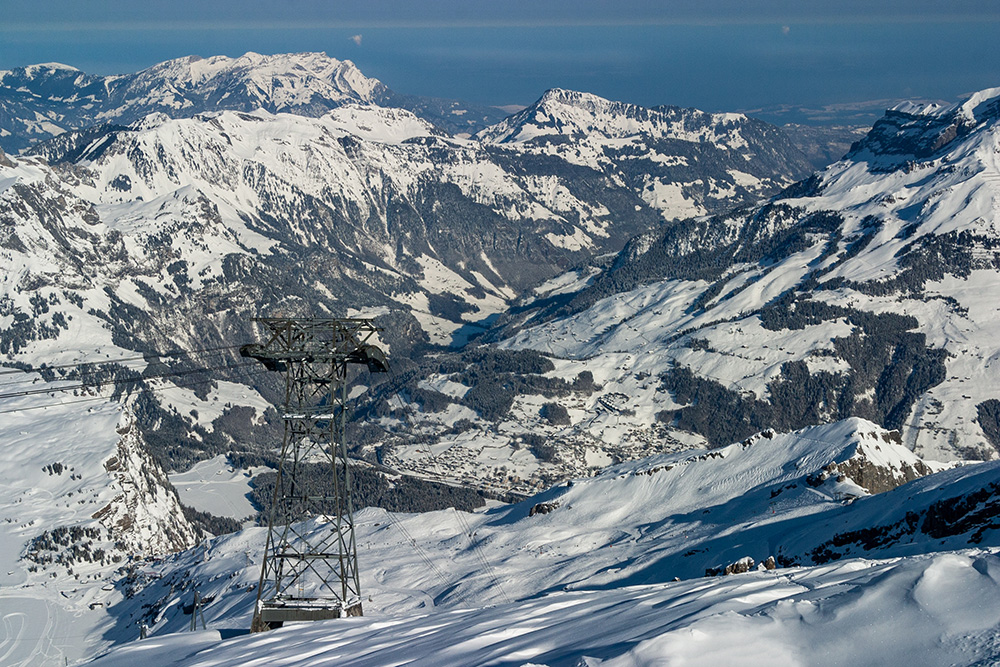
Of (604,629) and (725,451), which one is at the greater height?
(604,629)

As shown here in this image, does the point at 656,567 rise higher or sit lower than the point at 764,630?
lower

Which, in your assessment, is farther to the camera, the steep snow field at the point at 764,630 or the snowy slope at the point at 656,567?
the snowy slope at the point at 656,567

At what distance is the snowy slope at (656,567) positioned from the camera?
32.7 metres

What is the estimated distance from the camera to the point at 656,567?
123312 millimetres

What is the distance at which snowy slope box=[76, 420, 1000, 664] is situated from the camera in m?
32.7

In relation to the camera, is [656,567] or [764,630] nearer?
[764,630]

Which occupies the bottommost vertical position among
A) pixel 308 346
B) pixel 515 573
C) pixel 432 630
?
pixel 515 573

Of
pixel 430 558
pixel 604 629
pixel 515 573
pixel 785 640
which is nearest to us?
pixel 785 640

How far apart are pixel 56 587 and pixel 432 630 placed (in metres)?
150

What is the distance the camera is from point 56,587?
17738 centimetres

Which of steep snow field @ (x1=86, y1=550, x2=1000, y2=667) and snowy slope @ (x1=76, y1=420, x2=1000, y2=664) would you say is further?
snowy slope @ (x1=76, y1=420, x2=1000, y2=664)

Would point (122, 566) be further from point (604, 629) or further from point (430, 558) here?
point (604, 629)

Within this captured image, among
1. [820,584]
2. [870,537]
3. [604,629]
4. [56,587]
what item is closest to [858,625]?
[604,629]

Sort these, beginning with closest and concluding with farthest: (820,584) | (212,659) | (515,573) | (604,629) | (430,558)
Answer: (604,629) < (820,584) < (212,659) < (515,573) < (430,558)
